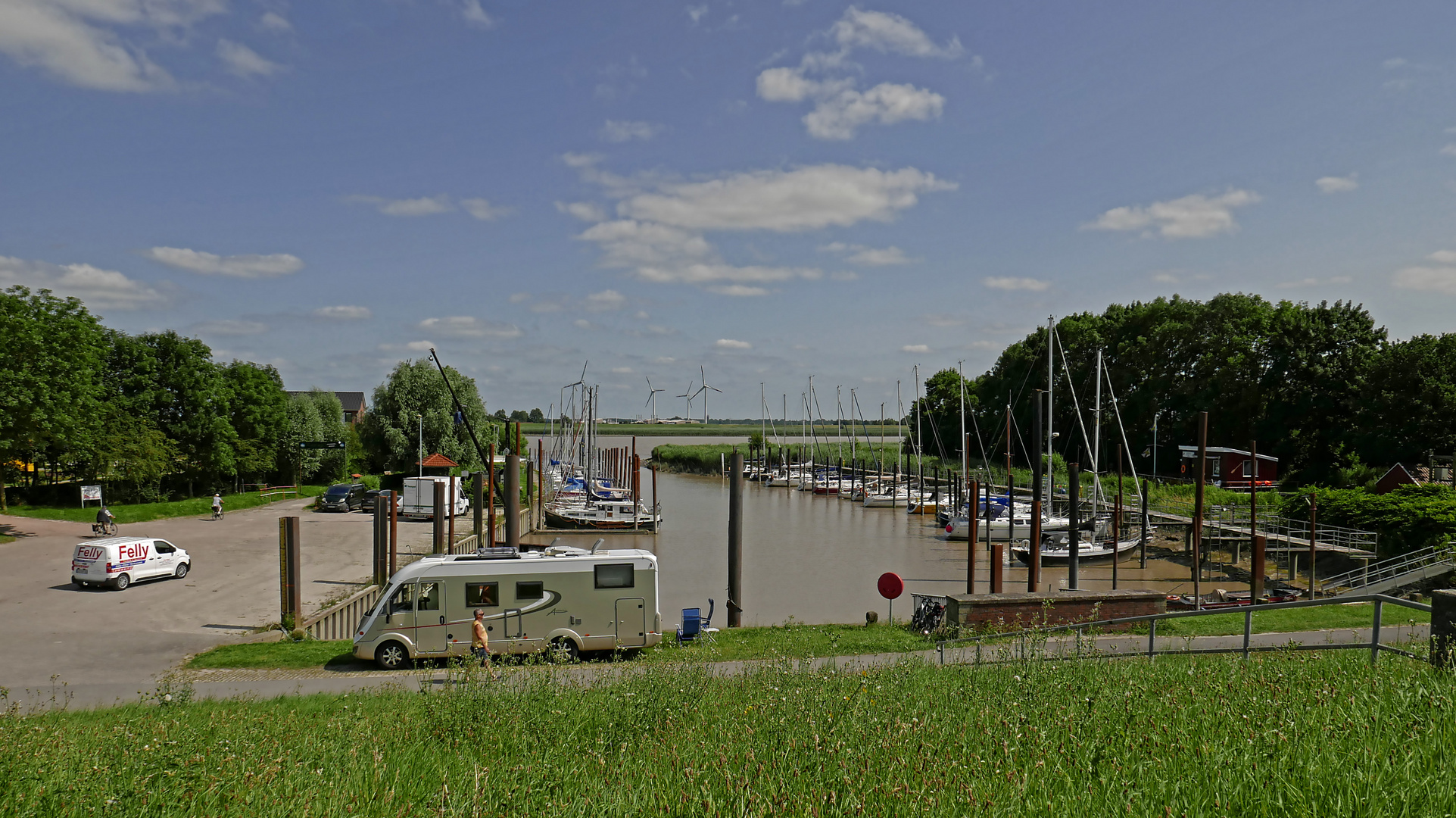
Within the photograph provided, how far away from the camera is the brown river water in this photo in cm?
3312

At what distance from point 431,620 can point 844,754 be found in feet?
51.4

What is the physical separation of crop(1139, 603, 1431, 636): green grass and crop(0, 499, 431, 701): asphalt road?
70.9ft

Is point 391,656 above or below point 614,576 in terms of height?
below

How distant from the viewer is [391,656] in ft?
58.9

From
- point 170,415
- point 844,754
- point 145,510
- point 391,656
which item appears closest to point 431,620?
point 391,656

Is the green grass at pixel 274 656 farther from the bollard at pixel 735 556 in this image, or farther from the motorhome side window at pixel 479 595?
the bollard at pixel 735 556

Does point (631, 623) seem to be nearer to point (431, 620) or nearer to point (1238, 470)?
point (431, 620)

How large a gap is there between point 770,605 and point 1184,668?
25.8 m

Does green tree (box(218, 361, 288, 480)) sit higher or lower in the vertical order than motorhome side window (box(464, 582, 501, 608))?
higher

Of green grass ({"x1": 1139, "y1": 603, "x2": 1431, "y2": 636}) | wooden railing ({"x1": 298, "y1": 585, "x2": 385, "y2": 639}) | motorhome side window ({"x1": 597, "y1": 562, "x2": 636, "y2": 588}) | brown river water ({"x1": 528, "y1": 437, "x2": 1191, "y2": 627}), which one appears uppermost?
motorhome side window ({"x1": 597, "y1": 562, "x2": 636, "y2": 588})

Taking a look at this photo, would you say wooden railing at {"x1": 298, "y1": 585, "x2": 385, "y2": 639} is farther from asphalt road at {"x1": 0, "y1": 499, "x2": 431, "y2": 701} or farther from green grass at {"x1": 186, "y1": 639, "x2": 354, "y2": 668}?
green grass at {"x1": 186, "y1": 639, "x2": 354, "y2": 668}

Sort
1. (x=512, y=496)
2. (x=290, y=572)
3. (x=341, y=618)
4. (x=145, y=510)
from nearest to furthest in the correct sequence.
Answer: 1. (x=290, y=572)
2. (x=341, y=618)
3. (x=512, y=496)
4. (x=145, y=510)

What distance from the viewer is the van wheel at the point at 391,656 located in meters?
17.9

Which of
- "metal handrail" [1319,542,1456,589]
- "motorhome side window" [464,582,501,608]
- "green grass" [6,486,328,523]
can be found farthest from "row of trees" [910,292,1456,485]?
"green grass" [6,486,328,523]
